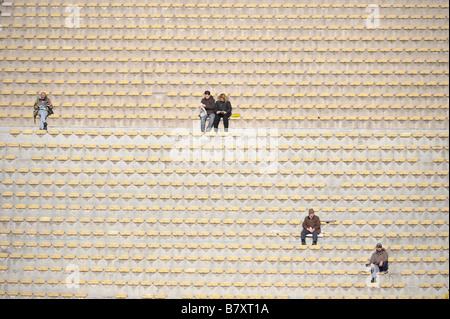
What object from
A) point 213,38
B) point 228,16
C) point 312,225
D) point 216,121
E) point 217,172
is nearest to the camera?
point 312,225

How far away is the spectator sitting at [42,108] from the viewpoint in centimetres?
1445

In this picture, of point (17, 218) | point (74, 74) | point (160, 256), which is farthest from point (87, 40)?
point (160, 256)

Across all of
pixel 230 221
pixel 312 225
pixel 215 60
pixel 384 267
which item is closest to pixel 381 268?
pixel 384 267

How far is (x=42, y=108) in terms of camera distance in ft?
47.4

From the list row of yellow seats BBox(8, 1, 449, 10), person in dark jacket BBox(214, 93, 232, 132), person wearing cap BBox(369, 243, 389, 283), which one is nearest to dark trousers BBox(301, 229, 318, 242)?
person wearing cap BBox(369, 243, 389, 283)

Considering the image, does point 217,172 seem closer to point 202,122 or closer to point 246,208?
point 246,208

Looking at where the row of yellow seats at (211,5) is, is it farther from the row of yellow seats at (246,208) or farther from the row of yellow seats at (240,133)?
the row of yellow seats at (246,208)

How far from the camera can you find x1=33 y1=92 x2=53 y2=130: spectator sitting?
14445 millimetres

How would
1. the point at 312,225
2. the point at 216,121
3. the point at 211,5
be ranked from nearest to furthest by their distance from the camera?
the point at 312,225 < the point at 216,121 < the point at 211,5

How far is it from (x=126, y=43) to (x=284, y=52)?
149 inches

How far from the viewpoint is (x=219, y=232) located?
1396cm

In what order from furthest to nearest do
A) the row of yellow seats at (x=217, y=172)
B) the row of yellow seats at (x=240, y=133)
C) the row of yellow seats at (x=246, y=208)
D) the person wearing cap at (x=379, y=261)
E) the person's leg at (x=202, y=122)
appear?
the person's leg at (x=202, y=122), the row of yellow seats at (x=240, y=133), the row of yellow seats at (x=217, y=172), the row of yellow seats at (x=246, y=208), the person wearing cap at (x=379, y=261)

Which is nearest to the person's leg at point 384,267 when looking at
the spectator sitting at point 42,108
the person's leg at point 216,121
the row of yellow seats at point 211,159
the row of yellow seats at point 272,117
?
the row of yellow seats at point 211,159

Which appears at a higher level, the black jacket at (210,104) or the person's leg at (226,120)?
the black jacket at (210,104)
